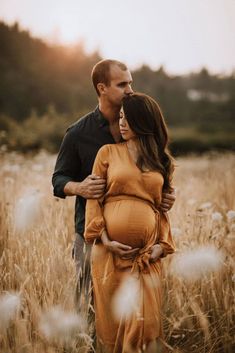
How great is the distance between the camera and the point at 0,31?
80.6 ft

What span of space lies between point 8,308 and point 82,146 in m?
1.17

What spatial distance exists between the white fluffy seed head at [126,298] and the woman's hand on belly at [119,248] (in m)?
0.12

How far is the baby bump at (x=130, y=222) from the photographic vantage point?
2586 mm

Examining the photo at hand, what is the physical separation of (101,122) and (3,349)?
1.56m

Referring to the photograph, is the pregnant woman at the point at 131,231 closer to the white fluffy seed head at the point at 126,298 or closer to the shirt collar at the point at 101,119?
the white fluffy seed head at the point at 126,298

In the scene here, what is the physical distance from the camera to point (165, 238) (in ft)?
8.83

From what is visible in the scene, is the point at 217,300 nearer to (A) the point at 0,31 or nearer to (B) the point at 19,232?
(B) the point at 19,232

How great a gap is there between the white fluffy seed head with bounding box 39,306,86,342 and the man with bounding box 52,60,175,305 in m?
0.33

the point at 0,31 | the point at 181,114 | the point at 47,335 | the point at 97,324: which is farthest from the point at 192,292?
the point at 181,114

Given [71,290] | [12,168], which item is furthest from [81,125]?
[12,168]

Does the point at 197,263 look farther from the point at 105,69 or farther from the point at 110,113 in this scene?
the point at 105,69

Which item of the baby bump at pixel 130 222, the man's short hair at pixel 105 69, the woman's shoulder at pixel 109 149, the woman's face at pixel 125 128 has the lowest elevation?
the baby bump at pixel 130 222

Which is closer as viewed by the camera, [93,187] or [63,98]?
[93,187]

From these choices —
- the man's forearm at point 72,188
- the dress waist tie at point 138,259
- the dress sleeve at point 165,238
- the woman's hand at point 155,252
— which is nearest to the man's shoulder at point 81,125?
the man's forearm at point 72,188
